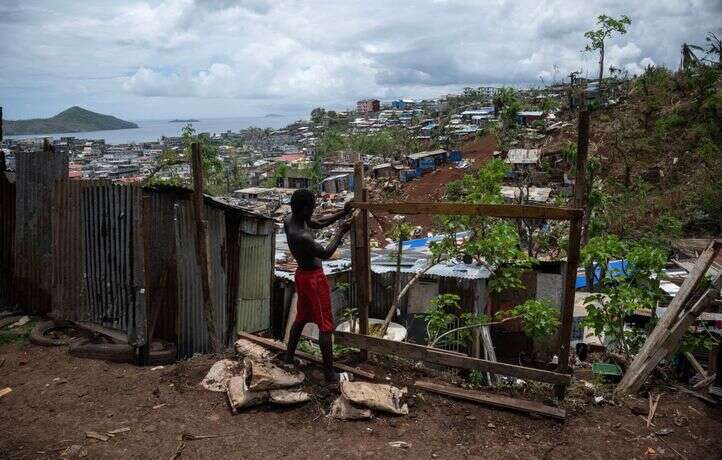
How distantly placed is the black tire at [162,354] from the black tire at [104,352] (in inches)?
8.4

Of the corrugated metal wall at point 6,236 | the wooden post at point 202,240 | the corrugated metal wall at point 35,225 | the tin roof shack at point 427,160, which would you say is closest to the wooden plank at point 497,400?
the wooden post at point 202,240

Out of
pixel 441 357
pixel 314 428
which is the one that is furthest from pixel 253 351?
pixel 441 357

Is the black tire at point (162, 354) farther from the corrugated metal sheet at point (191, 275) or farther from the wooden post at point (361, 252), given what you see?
the wooden post at point (361, 252)

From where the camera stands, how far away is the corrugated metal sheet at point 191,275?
18.3 ft

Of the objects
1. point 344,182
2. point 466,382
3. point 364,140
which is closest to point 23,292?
point 466,382

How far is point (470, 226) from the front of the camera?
642 centimetres

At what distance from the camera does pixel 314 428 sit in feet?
12.7

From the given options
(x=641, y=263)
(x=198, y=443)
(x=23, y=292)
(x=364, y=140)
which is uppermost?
(x=364, y=140)

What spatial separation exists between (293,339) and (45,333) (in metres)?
3.39

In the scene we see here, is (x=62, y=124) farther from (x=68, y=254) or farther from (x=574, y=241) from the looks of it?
(x=574, y=241)

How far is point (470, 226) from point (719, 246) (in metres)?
2.68

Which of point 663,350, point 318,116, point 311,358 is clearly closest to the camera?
point 663,350

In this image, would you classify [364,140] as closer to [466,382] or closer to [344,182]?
[344,182]

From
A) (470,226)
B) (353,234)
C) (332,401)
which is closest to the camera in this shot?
(332,401)
